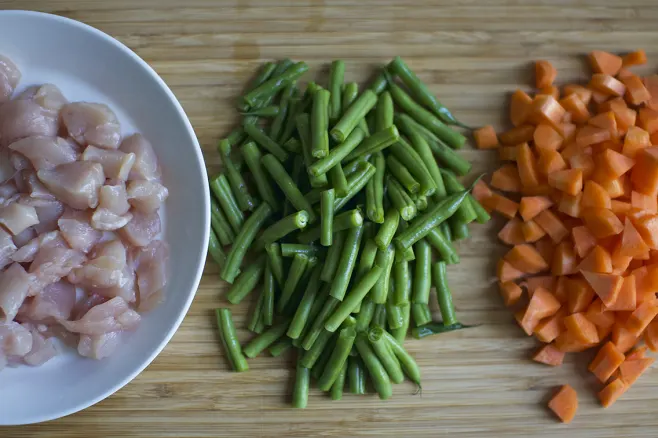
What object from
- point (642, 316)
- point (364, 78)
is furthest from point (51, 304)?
point (642, 316)

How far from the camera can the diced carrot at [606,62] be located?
4148mm

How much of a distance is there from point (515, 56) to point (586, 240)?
140 cm

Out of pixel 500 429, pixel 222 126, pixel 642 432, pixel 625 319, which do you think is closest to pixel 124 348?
pixel 222 126

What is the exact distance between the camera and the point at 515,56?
4207 mm

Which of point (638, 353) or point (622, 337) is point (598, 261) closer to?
point (622, 337)

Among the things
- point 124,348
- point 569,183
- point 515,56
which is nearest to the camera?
point 124,348

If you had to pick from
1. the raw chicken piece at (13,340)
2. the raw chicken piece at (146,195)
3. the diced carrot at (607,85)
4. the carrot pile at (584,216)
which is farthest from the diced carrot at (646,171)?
the raw chicken piece at (13,340)

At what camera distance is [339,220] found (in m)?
3.68

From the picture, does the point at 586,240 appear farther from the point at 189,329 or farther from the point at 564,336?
the point at 189,329

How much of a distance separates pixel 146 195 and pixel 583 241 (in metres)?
2.82

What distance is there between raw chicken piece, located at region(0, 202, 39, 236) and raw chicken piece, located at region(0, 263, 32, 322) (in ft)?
0.75

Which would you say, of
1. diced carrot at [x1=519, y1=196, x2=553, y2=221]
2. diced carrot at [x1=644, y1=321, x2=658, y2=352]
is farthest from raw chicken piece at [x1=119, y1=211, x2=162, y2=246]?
diced carrot at [x1=644, y1=321, x2=658, y2=352]

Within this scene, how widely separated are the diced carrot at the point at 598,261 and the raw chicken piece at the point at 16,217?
3.45 meters

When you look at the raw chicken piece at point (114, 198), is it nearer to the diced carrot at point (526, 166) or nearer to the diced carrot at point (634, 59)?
the diced carrot at point (526, 166)
